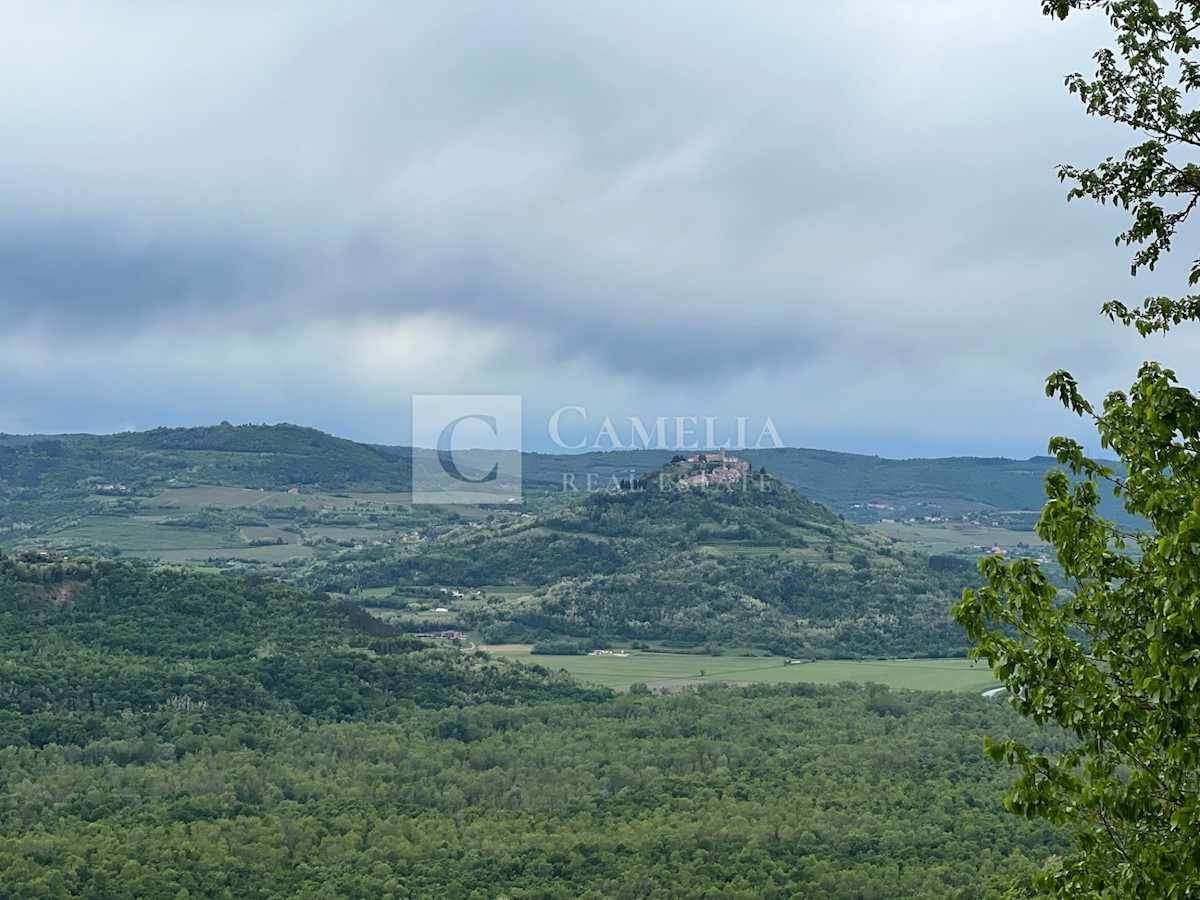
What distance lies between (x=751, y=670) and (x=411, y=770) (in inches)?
2512

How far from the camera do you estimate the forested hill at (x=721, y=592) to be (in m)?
158

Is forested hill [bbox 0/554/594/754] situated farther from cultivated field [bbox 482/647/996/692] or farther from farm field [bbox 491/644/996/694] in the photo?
farm field [bbox 491/644/996/694]

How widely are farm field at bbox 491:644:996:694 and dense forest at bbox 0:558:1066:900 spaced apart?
12345 millimetres

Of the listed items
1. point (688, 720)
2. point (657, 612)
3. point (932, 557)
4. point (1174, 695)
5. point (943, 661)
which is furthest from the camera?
point (932, 557)

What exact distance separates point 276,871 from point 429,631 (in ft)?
326

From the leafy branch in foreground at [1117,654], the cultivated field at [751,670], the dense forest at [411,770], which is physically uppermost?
the leafy branch in foreground at [1117,654]

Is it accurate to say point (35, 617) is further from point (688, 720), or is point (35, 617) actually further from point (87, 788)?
point (688, 720)

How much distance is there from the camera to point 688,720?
9338 cm

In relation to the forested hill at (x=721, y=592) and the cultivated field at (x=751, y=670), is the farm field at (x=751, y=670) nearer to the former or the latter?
the cultivated field at (x=751, y=670)

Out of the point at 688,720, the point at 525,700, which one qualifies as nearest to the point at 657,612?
the point at 525,700

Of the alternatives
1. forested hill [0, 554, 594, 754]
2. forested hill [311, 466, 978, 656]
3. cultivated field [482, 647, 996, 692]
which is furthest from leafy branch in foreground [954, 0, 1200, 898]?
forested hill [311, 466, 978, 656]

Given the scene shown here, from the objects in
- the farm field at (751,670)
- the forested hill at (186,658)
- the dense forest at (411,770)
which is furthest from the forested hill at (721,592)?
the dense forest at (411,770)

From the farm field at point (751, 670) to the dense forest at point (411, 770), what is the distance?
12.3 m

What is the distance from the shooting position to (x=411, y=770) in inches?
2992
